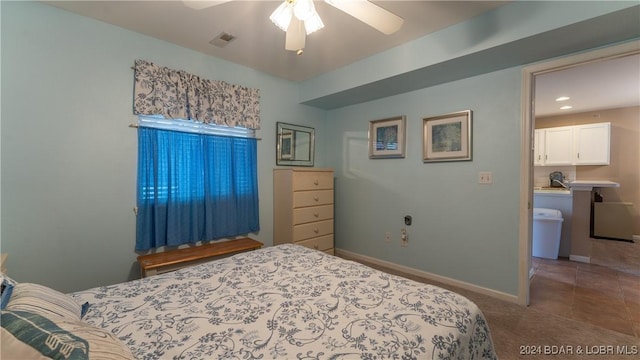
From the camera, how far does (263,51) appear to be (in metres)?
2.63

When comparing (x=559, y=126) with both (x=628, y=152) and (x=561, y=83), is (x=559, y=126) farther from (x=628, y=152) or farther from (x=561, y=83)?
(x=561, y=83)

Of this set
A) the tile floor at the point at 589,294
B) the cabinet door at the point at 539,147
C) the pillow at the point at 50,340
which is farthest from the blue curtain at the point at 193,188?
the cabinet door at the point at 539,147

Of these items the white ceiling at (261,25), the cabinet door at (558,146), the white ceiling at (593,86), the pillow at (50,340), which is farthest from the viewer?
the cabinet door at (558,146)

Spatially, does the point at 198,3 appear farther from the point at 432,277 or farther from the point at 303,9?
the point at 432,277

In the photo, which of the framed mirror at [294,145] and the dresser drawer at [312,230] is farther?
the framed mirror at [294,145]

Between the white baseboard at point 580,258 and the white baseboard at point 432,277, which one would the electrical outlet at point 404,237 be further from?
the white baseboard at point 580,258

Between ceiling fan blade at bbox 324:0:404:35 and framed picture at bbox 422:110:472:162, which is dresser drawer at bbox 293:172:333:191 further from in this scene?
ceiling fan blade at bbox 324:0:404:35

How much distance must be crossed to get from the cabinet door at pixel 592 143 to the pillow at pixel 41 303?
22.0ft

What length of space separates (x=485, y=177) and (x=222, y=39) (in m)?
2.86

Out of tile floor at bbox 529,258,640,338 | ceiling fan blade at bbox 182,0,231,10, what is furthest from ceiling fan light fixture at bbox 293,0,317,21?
tile floor at bbox 529,258,640,338

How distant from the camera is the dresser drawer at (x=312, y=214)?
A: 306 cm

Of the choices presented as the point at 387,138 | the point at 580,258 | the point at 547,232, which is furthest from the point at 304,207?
the point at 580,258

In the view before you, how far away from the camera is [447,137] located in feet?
8.96

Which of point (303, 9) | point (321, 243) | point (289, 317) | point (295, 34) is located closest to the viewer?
point (289, 317)
